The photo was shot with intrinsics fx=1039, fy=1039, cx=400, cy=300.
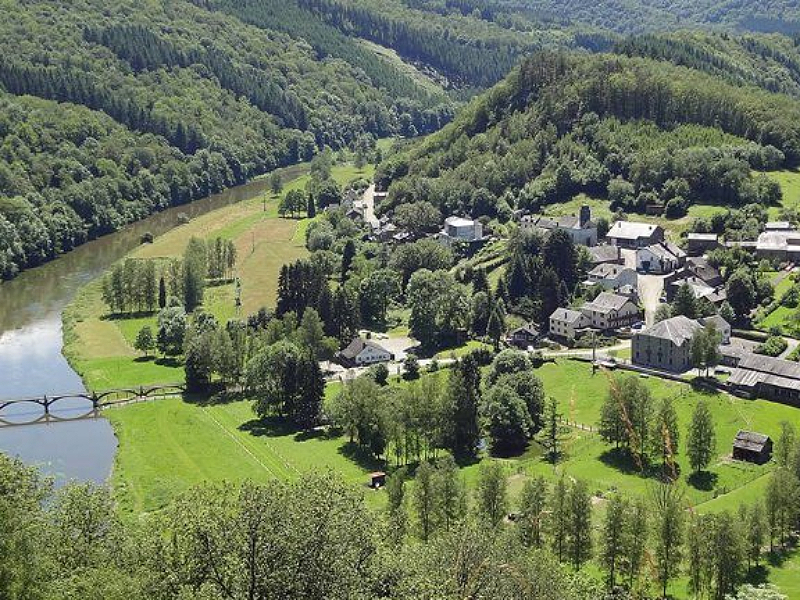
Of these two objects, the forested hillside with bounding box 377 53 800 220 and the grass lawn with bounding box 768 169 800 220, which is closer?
the grass lawn with bounding box 768 169 800 220

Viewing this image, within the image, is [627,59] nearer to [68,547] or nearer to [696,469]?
[696,469]

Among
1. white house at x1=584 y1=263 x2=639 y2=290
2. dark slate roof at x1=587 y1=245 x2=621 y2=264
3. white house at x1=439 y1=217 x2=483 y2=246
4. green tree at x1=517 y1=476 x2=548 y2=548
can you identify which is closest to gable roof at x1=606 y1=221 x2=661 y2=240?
dark slate roof at x1=587 y1=245 x2=621 y2=264

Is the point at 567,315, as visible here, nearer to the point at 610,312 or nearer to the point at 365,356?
the point at 610,312

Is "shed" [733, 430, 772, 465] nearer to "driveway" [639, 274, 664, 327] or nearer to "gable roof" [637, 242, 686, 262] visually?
"driveway" [639, 274, 664, 327]

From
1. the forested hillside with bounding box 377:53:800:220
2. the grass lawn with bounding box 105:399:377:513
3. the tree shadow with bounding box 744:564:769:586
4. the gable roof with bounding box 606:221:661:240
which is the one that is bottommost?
the grass lawn with bounding box 105:399:377:513

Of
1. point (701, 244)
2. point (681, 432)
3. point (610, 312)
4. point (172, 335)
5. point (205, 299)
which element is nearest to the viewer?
point (681, 432)

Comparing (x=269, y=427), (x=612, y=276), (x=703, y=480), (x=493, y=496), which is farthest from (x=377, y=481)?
(x=612, y=276)

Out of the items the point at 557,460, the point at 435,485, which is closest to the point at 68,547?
the point at 435,485
